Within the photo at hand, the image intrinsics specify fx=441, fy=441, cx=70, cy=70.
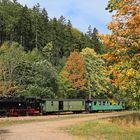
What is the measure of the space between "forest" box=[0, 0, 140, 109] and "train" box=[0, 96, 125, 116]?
6654 millimetres

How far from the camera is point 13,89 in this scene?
3374 inches

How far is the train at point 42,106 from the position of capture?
2544 inches

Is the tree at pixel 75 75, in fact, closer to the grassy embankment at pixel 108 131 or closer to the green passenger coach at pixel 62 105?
the green passenger coach at pixel 62 105

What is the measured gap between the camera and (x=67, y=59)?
116 m

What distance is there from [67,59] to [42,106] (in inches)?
1831

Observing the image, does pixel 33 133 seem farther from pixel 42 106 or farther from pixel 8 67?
pixel 8 67

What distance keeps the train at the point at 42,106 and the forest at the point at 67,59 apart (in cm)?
665

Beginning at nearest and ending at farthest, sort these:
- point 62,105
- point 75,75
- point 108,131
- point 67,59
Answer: point 108,131 < point 62,105 < point 75,75 < point 67,59

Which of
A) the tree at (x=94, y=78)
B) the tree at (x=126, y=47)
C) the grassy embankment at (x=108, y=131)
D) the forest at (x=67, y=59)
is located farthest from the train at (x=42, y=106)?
the tree at (x=126, y=47)

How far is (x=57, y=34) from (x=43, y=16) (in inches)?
668

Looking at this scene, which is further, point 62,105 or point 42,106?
point 62,105

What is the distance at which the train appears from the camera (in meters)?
64.6

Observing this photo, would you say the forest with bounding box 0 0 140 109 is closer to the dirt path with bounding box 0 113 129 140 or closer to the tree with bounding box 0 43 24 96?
the tree with bounding box 0 43 24 96

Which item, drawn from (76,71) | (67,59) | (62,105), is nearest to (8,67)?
(62,105)
